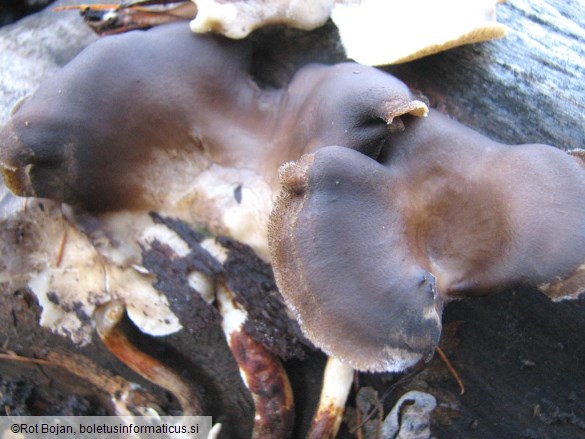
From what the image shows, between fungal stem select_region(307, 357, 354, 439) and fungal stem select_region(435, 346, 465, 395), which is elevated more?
fungal stem select_region(435, 346, 465, 395)

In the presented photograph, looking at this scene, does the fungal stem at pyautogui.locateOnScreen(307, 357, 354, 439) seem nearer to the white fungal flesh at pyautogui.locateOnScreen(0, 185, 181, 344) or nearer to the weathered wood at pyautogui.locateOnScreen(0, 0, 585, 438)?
the weathered wood at pyautogui.locateOnScreen(0, 0, 585, 438)

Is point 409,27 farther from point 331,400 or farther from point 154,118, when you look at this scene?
point 331,400

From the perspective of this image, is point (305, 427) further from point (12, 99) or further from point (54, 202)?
point (12, 99)

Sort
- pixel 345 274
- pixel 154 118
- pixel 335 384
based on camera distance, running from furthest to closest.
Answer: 1. pixel 335 384
2. pixel 154 118
3. pixel 345 274

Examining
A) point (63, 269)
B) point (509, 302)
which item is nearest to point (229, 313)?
point (63, 269)

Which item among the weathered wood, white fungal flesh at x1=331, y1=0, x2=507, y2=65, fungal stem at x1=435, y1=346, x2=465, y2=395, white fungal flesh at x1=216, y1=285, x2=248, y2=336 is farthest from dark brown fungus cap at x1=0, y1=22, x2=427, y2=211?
fungal stem at x1=435, y1=346, x2=465, y2=395

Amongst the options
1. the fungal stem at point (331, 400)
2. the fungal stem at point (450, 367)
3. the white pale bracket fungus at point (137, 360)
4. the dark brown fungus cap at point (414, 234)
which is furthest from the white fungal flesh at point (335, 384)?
the white pale bracket fungus at point (137, 360)

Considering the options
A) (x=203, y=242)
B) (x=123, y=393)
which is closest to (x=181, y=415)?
(x=123, y=393)

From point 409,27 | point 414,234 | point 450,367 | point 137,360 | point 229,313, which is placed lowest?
point 137,360
